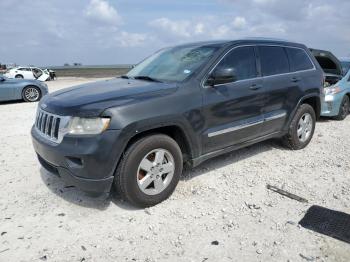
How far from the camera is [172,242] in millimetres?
3320

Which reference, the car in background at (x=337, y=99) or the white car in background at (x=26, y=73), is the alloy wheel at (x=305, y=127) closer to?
the car in background at (x=337, y=99)

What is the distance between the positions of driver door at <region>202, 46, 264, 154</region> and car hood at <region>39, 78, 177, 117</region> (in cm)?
62

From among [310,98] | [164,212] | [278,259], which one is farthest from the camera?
[310,98]

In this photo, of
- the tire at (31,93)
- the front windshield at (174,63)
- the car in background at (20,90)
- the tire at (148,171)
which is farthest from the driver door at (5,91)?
the tire at (148,171)

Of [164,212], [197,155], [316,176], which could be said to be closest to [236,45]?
[197,155]

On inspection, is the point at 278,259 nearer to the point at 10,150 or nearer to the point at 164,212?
the point at 164,212

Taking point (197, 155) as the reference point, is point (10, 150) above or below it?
below

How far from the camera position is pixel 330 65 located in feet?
30.5

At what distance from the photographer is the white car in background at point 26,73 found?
28.4 metres

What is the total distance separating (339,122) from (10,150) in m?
7.32

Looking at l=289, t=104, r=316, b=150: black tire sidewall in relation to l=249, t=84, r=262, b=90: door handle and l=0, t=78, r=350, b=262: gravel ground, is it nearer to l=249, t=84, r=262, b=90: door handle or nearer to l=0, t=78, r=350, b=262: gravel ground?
l=0, t=78, r=350, b=262: gravel ground

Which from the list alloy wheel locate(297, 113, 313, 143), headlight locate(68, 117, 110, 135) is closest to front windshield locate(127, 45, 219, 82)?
headlight locate(68, 117, 110, 135)

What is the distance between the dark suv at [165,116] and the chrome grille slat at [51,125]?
0.01 metres

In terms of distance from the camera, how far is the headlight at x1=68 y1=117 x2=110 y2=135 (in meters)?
3.50
